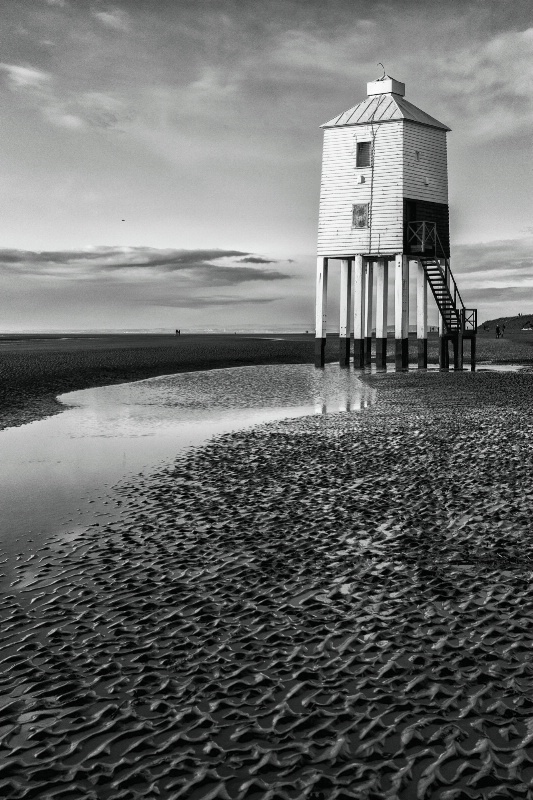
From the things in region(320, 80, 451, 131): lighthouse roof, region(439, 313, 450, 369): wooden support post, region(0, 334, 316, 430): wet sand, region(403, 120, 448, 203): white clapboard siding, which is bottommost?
region(0, 334, 316, 430): wet sand

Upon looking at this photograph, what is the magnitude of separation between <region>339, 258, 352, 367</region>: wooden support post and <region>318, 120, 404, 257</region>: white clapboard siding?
8.21 feet

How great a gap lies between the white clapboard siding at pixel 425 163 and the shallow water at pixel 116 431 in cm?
906

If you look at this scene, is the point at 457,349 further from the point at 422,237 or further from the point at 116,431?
the point at 116,431

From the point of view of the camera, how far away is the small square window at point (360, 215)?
34.8 m

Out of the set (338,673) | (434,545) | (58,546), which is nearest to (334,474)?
(434,545)

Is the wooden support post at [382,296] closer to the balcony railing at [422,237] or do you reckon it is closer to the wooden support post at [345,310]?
the wooden support post at [345,310]

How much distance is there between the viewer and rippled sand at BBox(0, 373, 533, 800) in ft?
13.5

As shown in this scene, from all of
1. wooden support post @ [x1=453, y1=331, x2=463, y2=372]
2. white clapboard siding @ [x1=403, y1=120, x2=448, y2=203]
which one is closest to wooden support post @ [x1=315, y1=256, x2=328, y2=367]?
white clapboard siding @ [x1=403, y1=120, x2=448, y2=203]

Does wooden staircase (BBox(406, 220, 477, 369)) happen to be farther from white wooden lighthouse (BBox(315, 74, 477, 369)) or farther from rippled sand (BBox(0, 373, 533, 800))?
rippled sand (BBox(0, 373, 533, 800))

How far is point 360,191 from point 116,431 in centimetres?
2136

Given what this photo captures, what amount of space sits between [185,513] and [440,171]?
29.7 m

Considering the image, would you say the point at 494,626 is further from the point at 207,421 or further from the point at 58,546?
the point at 207,421

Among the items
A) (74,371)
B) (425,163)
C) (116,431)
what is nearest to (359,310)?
(425,163)

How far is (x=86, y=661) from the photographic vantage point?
5.39 meters
